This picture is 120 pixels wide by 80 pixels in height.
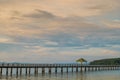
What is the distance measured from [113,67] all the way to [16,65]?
67051 millimetres

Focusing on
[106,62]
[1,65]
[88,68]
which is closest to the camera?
[1,65]

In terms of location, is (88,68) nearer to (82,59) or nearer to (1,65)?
(82,59)

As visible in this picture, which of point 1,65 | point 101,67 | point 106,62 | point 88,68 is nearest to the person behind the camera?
point 1,65

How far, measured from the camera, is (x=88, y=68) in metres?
118

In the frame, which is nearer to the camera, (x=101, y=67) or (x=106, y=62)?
(x=101, y=67)

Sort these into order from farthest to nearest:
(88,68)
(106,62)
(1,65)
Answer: (106,62)
(88,68)
(1,65)

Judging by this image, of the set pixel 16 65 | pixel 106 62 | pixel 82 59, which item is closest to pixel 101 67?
pixel 82 59

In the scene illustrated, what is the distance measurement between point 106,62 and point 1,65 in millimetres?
129364

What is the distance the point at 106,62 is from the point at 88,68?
8067 centimetres

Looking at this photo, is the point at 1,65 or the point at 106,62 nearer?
the point at 1,65

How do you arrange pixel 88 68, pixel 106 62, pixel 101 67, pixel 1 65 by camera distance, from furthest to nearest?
pixel 106 62 → pixel 101 67 → pixel 88 68 → pixel 1 65

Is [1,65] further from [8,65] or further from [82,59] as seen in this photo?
[82,59]

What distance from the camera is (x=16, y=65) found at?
80062 millimetres

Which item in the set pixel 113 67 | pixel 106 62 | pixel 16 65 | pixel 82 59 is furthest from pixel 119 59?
pixel 16 65
